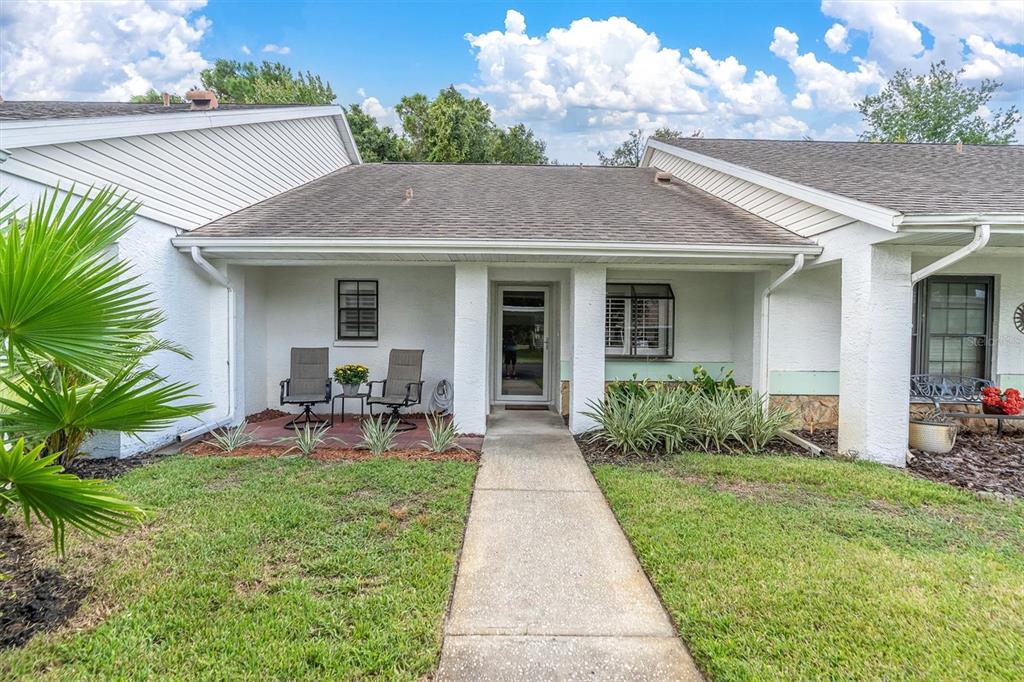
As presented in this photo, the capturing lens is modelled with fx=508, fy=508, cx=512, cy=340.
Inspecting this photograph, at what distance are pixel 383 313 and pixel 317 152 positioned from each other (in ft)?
14.9

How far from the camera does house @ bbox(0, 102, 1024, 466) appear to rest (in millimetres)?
5836

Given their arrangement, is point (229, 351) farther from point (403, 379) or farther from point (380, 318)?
point (403, 379)

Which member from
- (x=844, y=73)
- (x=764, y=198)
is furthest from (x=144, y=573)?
(x=844, y=73)

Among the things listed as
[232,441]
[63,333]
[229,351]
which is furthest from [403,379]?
[63,333]

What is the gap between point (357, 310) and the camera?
352 inches

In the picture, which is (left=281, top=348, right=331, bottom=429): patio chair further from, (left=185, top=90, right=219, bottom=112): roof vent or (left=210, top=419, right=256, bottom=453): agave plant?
(left=185, top=90, right=219, bottom=112): roof vent

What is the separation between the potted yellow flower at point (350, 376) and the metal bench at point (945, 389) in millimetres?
8560

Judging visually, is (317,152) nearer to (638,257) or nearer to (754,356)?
(638,257)

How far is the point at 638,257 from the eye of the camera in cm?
691

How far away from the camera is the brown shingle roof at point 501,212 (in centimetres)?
696

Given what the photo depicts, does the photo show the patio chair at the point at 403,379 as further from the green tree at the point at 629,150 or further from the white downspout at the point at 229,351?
the green tree at the point at 629,150

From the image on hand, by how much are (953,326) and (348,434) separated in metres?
9.56

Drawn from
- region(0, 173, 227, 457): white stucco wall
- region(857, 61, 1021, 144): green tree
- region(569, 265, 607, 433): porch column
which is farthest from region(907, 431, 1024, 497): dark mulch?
region(857, 61, 1021, 144): green tree

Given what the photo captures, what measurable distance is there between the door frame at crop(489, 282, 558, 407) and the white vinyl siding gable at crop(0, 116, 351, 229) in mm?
4474
